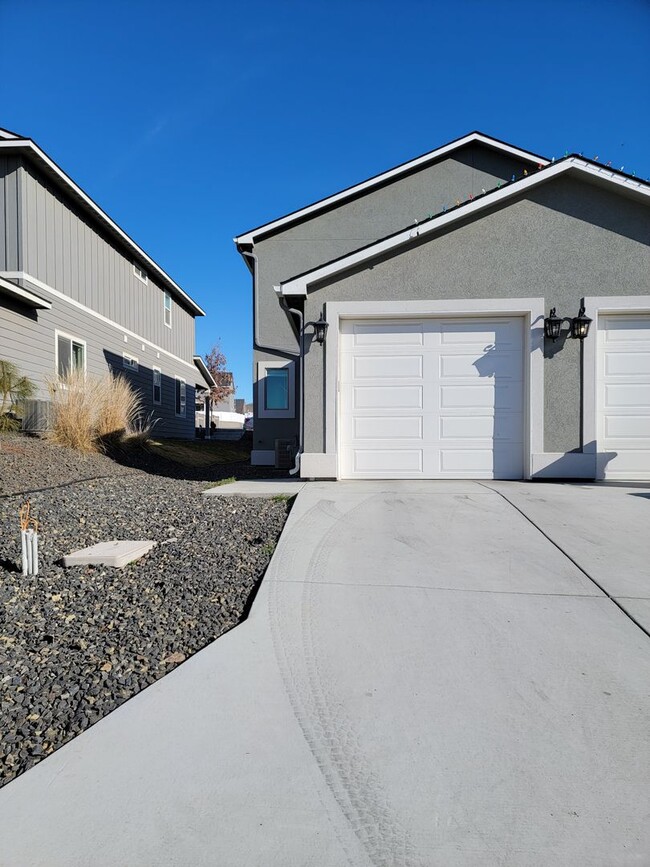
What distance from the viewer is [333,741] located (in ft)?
6.47

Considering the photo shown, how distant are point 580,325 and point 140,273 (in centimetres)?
1488

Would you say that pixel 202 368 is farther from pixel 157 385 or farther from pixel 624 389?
pixel 624 389

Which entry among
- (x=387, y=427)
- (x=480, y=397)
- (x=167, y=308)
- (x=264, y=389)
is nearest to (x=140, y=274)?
(x=167, y=308)

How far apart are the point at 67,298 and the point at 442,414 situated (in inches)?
404

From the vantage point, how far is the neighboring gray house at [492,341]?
6.46 meters

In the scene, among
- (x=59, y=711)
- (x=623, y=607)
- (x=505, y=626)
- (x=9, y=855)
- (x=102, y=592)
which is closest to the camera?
(x=9, y=855)

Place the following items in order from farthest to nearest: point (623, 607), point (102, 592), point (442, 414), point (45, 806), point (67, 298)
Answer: point (67, 298), point (442, 414), point (102, 592), point (623, 607), point (45, 806)

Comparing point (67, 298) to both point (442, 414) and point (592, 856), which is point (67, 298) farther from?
point (592, 856)

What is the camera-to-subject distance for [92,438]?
9.36 m

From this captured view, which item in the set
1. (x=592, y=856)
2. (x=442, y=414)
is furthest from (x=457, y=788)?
(x=442, y=414)

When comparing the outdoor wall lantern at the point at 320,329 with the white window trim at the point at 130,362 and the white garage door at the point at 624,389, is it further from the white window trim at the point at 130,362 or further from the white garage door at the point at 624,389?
the white window trim at the point at 130,362

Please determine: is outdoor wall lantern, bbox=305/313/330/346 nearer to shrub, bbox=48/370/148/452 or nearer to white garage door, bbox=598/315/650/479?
white garage door, bbox=598/315/650/479

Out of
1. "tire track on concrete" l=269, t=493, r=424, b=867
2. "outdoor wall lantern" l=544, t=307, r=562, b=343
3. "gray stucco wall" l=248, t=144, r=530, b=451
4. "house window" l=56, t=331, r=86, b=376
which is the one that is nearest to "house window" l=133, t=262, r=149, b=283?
"house window" l=56, t=331, r=86, b=376

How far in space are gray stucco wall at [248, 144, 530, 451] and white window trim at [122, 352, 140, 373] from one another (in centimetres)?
578
